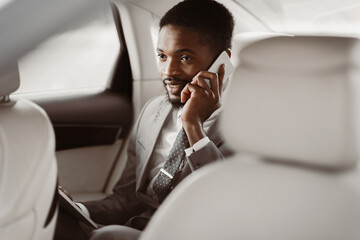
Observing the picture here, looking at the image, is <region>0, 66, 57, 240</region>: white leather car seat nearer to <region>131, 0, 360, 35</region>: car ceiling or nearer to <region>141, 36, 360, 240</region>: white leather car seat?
<region>141, 36, 360, 240</region>: white leather car seat

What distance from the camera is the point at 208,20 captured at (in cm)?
175

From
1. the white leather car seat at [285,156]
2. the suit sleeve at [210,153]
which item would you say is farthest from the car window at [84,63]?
the white leather car seat at [285,156]

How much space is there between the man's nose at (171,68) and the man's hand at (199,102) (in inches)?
4.3

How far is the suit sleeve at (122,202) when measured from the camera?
6.27ft

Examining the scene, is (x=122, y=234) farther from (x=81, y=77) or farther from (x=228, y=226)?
(x=81, y=77)

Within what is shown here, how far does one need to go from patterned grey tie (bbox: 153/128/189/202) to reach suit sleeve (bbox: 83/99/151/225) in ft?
0.50

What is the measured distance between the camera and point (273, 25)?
1697mm

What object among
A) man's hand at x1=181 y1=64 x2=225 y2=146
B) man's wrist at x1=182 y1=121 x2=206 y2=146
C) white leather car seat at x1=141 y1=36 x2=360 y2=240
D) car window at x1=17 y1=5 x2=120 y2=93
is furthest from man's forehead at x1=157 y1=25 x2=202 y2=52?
white leather car seat at x1=141 y1=36 x2=360 y2=240

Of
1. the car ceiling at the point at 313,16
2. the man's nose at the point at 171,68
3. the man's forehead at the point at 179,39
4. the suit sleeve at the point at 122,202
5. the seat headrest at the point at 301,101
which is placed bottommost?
the suit sleeve at the point at 122,202

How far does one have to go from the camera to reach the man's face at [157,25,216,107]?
1.72 meters

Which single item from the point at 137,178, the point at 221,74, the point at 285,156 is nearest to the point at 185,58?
the point at 221,74

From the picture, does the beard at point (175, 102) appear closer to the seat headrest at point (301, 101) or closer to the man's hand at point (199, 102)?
the man's hand at point (199, 102)

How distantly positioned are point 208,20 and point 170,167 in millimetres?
428

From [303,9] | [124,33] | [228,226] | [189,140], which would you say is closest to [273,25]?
[303,9]
